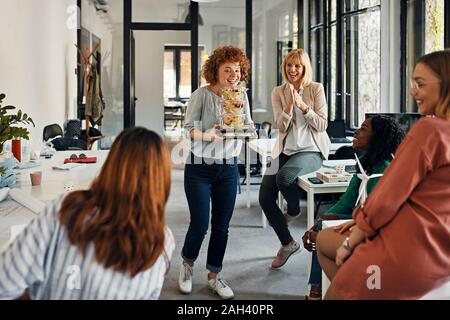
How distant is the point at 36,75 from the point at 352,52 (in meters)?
3.83

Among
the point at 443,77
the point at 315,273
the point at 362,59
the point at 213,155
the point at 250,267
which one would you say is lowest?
the point at 250,267

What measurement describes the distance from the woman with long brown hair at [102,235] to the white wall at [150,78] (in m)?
8.26

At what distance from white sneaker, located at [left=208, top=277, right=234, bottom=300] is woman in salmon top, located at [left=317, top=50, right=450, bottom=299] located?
4.34ft

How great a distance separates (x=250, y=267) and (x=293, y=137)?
935 millimetres

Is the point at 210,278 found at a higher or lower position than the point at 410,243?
lower

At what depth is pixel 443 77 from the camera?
153cm

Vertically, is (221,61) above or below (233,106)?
above

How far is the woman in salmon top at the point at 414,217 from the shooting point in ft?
4.68

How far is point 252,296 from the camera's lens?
285 cm

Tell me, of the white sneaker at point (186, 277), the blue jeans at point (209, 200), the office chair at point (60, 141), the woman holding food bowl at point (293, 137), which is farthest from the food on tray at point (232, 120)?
the office chair at point (60, 141)

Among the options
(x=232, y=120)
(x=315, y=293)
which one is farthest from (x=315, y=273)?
(x=232, y=120)

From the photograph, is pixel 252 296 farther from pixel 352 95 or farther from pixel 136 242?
pixel 352 95

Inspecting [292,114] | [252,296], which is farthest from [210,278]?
[292,114]

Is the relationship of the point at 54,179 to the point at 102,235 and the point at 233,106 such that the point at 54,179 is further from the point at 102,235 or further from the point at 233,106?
the point at 102,235
